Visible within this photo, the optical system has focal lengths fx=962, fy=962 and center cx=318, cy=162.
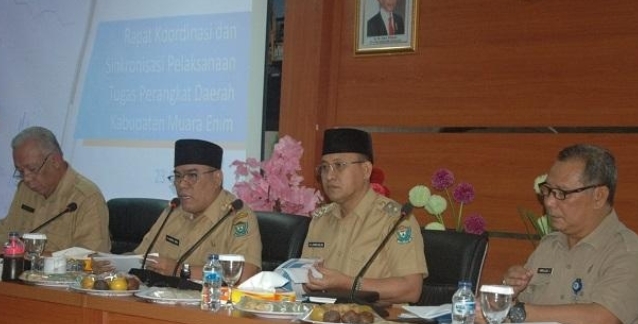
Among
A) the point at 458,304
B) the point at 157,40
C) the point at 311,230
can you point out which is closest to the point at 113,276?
the point at 311,230

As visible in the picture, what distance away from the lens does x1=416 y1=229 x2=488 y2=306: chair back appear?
327 centimetres

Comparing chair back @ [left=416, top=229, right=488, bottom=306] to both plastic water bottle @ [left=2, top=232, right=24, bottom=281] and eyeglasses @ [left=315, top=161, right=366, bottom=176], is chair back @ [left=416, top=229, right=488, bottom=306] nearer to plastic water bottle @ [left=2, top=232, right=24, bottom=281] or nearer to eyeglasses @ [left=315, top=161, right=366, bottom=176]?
eyeglasses @ [left=315, top=161, right=366, bottom=176]

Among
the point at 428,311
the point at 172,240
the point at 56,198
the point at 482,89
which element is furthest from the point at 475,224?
the point at 56,198

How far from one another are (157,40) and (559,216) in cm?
322

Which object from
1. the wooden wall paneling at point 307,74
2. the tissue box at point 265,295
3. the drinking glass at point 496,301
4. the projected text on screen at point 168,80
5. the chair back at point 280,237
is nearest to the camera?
the drinking glass at point 496,301

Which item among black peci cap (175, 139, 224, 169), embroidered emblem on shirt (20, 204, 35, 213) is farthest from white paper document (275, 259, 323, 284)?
embroidered emblem on shirt (20, 204, 35, 213)

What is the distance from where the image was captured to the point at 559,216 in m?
3.08

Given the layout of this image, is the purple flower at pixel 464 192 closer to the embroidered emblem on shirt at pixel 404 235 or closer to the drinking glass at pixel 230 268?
the embroidered emblem on shirt at pixel 404 235

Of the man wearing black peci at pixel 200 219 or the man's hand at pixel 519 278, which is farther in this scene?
the man wearing black peci at pixel 200 219

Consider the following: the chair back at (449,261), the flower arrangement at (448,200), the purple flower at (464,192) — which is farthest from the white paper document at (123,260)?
the purple flower at (464,192)

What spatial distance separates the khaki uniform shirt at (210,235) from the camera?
148 inches

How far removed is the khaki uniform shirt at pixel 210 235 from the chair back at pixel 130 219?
0.19m

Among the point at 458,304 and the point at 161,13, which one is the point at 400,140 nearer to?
the point at 161,13

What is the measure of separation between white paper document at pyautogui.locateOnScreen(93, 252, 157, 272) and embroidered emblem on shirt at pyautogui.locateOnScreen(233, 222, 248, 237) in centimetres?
35
